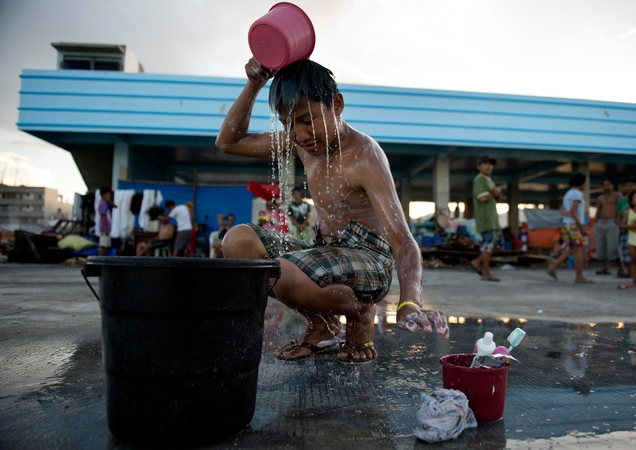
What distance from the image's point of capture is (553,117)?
43.3 feet

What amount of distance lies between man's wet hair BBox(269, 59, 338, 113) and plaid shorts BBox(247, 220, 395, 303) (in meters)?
0.63

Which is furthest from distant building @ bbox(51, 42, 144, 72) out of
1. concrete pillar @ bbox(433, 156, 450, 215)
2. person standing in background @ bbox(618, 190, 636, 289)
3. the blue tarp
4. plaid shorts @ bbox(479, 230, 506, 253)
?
person standing in background @ bbox(618, 190, 636, 289)

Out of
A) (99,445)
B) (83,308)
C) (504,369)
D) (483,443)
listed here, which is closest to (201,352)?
(99,445)

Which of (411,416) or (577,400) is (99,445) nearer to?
(411,416)

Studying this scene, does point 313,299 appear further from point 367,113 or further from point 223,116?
point 367,113

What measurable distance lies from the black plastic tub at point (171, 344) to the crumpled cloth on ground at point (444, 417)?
586mm

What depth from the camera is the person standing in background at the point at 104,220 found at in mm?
10070

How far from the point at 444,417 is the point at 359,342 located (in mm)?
972

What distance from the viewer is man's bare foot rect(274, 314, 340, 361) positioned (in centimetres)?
229

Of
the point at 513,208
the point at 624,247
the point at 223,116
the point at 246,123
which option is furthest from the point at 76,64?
the point at 513,208

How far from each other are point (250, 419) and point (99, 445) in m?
0.43

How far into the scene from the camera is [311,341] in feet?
7.82

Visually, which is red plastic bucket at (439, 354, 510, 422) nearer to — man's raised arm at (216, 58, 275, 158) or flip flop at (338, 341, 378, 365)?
flip flop at (338, 341, 378, 365)

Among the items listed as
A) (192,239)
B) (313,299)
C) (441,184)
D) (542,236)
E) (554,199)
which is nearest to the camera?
(313,299)
